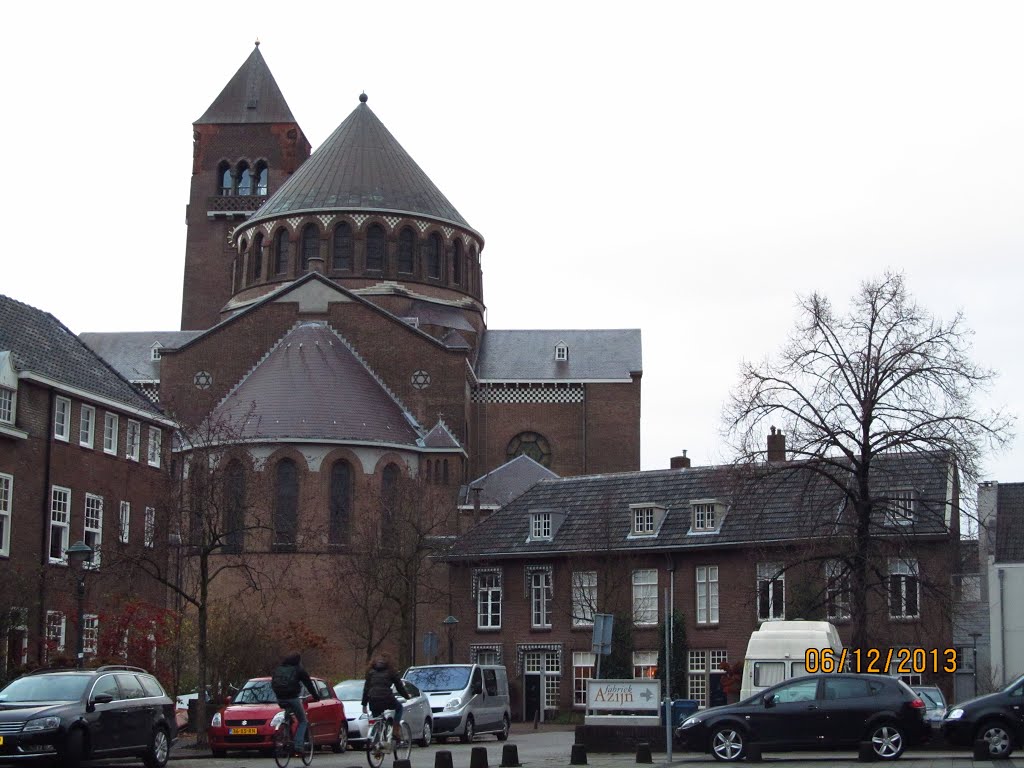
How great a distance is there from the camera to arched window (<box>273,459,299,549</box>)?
202 ft

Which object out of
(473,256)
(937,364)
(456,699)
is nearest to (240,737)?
(456,699)

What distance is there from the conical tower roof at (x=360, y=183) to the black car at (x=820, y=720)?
5382cm

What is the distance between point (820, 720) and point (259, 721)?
9.82 metres

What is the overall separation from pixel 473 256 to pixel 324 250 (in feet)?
28.3

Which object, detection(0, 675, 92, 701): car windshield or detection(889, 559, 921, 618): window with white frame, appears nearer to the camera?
detection(0, 675, 92, 701): car windshield

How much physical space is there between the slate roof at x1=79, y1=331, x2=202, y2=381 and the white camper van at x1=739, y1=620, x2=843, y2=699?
166 ft

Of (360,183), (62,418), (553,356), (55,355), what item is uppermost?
(360,183)

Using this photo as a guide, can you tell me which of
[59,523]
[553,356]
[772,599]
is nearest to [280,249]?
[553,356]

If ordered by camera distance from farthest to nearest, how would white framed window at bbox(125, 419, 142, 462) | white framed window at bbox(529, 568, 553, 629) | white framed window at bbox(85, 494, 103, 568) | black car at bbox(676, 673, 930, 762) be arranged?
white framed window at bbox(529, 568, 553, 629) < white framed window at bbox(125, 419, 142, 462) < white framed window at bbox(85, 494, 103, 568) < black car at bbox(676, 673, 930, 762)

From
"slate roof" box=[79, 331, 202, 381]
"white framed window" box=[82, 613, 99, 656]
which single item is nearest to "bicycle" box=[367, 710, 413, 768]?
"white framed window" box=[82, 613, 99, 656]

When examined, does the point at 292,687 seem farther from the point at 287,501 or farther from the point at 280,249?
the point at 280,249

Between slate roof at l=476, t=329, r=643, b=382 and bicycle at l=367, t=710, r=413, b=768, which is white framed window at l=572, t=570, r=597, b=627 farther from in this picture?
bicycle at l=367, t=710, r=413, b=768

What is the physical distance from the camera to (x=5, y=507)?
119 ft

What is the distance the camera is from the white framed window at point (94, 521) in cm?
3994
